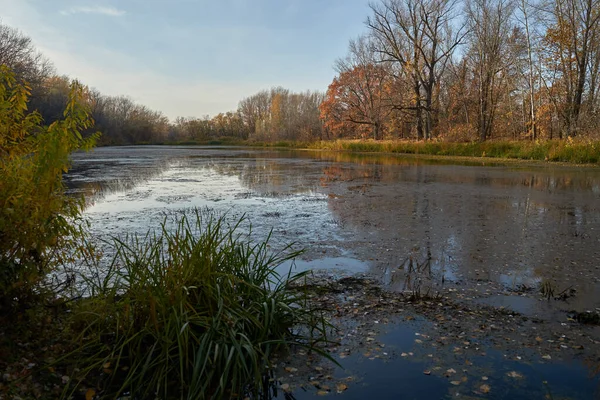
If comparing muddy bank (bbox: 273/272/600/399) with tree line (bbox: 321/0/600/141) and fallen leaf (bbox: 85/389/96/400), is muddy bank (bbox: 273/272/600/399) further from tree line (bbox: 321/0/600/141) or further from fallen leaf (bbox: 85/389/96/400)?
tree line (bbox: 321/0/600/141)

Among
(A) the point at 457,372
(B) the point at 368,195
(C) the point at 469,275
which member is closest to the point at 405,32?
(B) the point at 368,195

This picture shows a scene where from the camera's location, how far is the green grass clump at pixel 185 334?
2.44 meters

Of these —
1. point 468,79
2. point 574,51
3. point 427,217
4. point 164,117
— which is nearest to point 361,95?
point 468,79

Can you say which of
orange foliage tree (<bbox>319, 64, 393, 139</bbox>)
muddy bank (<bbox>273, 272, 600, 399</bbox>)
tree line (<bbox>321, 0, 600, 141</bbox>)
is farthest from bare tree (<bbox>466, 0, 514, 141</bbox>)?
muddy bank (<bbox>273, 272, 600, 399</bbox>)

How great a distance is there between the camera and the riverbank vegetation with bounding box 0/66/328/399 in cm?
244

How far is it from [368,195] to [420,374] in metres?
7.66

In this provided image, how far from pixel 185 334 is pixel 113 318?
2.03 ft

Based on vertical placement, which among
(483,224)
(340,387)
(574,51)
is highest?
(574,51)

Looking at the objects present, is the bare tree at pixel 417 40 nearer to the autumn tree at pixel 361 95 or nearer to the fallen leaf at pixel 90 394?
the autumn tree at pixel 361 95

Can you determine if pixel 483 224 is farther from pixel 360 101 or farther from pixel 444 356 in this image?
pixel 360 101

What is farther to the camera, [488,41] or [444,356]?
[488,41]

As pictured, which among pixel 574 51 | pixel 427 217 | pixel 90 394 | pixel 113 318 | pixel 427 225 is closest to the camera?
pixel 90 394

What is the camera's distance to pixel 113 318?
2.78 metres

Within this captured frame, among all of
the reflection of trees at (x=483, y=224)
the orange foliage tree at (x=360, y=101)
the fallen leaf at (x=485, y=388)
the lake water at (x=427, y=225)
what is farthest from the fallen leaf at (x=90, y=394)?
the orange foliage tree at (x=360, y=101)
